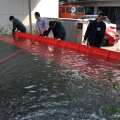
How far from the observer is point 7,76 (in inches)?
278

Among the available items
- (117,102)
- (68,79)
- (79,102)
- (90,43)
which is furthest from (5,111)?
(90,43)

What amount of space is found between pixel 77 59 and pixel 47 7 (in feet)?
58.0

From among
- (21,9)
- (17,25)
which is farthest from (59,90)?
(21,9)

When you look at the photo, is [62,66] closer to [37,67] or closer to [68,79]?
[37,67]

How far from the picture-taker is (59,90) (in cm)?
571

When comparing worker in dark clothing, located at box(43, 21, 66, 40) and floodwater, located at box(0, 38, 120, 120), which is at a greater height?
worker in dark clothing, located at box(43, 21, 66, 40)

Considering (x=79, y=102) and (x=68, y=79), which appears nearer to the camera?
(x=79, y=102)

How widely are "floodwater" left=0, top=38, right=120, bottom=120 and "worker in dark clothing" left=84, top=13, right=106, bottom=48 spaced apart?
2583 millimetres

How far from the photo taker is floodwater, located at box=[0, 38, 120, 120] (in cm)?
457

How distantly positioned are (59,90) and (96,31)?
6.17m

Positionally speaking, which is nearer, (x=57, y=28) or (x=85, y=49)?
(x=85, y=49)

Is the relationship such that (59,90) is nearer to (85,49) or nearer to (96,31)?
(85,49)

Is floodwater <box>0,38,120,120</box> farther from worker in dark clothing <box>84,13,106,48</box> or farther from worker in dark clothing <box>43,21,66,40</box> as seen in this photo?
worker in dark clothing <box>43,21,66,40</box>

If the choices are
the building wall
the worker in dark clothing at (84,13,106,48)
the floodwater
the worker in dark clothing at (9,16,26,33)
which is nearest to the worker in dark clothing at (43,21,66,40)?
the worker in dark clothing at (84,13,106,48)
